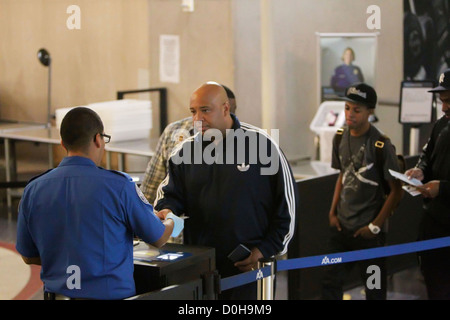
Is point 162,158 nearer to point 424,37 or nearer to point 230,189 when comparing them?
point 230,189

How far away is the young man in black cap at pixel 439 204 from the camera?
13.6ft

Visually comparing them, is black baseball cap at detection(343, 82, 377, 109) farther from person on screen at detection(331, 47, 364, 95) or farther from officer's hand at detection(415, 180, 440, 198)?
person on screen at detection(331, 47, 364, 95)

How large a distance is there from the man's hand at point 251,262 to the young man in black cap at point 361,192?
1.19 metres

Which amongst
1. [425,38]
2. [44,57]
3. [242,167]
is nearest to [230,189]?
[242,167]

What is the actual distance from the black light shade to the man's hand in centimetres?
645

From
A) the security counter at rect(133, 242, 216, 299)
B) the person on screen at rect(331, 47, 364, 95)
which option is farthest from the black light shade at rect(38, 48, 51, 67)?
the security counter at rect(133, 242, 216, 299)

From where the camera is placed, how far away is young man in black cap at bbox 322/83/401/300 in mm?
4496

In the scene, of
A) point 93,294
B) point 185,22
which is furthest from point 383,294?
point 185,22

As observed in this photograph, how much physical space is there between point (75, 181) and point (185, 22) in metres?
5.30

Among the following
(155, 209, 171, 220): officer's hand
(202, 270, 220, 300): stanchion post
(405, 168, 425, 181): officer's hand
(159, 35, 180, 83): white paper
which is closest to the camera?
(202, 270, 220, 300): stanchion post

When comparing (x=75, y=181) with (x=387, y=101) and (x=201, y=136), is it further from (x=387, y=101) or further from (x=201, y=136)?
(x=387, y=101)

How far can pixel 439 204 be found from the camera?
4.19 m

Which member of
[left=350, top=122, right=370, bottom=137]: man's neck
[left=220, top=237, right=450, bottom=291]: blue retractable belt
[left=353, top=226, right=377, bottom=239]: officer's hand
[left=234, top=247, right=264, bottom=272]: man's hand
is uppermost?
[left=350, top=122, right=370, bottom=137]: man's neck

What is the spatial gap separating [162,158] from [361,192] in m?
1.22
